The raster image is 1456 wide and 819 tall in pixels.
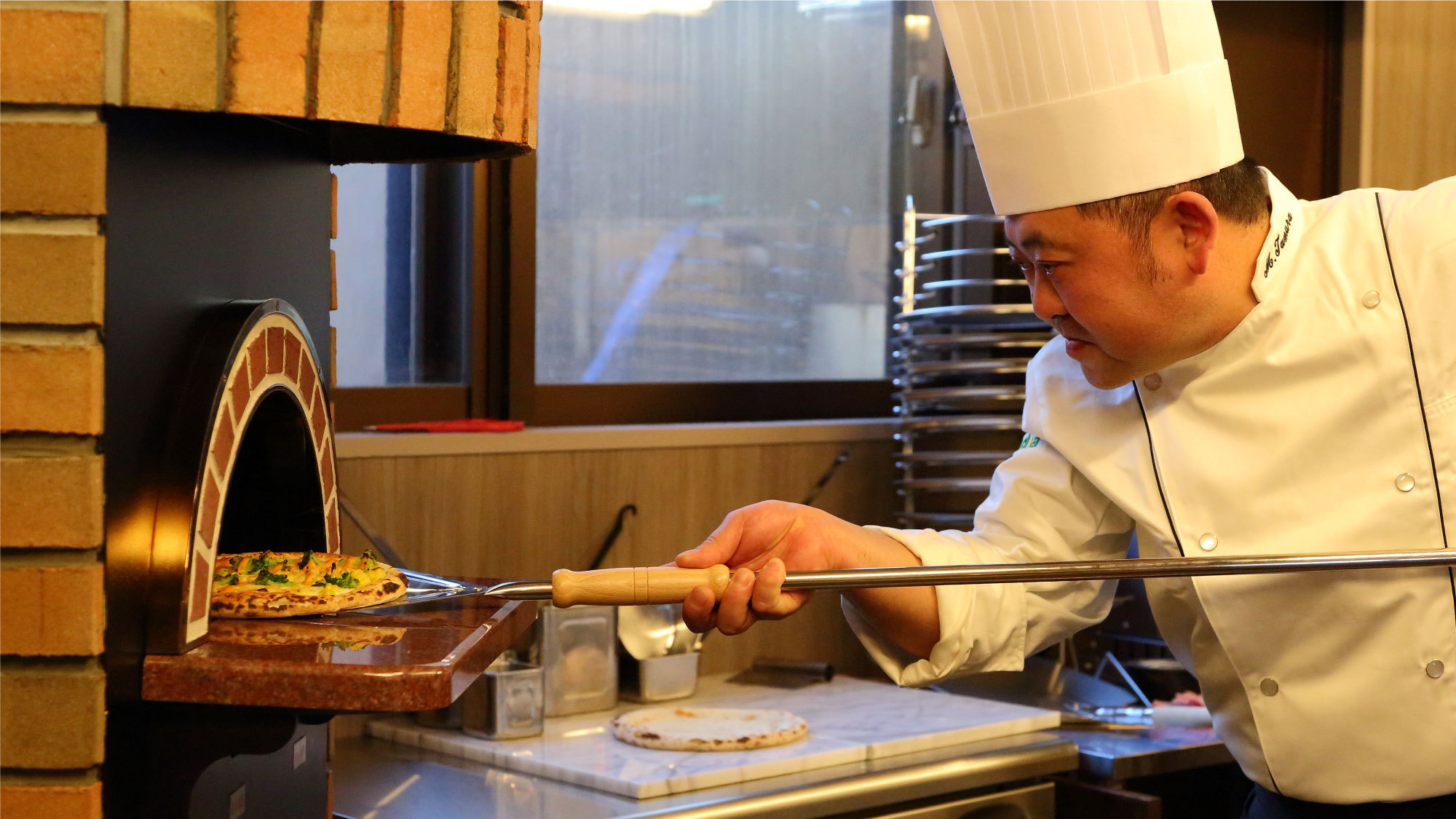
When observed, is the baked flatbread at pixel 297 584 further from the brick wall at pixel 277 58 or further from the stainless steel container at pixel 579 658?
the stainless steel container at pixel 579 658

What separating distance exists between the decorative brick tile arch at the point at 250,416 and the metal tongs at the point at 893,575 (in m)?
0.19

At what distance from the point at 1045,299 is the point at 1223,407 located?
0.83ft

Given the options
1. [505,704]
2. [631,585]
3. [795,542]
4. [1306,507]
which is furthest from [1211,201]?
[505,704]

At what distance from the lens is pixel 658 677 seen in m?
2.32

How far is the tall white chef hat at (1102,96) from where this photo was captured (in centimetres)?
142

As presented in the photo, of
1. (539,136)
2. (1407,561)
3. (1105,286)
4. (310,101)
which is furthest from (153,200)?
(539,136)

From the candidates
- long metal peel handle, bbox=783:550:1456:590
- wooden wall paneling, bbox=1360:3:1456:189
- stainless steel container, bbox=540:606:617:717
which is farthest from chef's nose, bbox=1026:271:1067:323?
wooden wall paneling, bbox=1360:3:1456:189

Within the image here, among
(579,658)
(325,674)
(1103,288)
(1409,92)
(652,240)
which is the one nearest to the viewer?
(325,674)

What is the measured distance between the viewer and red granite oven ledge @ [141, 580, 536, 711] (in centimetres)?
102

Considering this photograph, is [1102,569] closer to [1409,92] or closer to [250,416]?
[250,416]

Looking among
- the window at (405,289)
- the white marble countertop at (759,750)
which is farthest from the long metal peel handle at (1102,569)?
the window at (405,289)

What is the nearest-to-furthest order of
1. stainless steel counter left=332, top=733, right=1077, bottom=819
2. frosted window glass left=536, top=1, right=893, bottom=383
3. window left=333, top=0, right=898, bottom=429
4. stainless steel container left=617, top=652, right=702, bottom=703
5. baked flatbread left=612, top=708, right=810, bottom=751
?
stainless steel counter left=332, top=733, right=1077, bottom=819 → baked flatbread left=612, top=708, right=810, bottom=751 → stainless steel container left=617, top=652, right=702, bottom=703 → window left=333, top=0, right=898, bottom=429 → frosted window glass left=536, top=1, right=893, bottom=383

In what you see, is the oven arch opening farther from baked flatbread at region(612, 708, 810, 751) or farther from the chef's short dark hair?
the chef's short dark hair

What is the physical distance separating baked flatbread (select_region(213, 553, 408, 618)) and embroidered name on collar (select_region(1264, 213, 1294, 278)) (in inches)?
36.3
